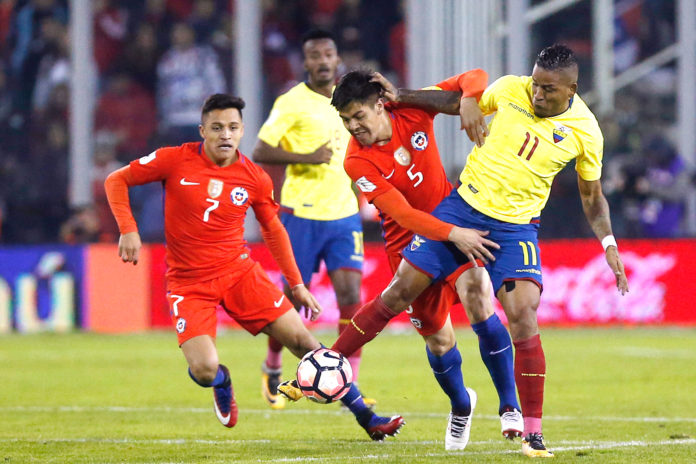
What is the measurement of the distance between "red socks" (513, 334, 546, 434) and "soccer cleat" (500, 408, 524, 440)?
1.73 ft

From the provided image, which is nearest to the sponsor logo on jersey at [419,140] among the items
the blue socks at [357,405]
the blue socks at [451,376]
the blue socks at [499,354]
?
the blue socks at [499,354]

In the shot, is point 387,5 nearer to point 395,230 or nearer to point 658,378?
point 658,378

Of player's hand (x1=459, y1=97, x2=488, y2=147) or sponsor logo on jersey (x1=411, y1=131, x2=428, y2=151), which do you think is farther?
sponsor logo on jersey (x1=411, y1=131, x2=428, y2=151)

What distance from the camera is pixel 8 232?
17953mm

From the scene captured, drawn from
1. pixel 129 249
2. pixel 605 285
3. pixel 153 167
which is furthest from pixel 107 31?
pixel 129 249

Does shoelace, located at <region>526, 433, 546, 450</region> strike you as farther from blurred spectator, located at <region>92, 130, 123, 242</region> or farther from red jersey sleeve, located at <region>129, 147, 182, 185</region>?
blurred spectator, located at <region>92, 130, 123, 242</region>

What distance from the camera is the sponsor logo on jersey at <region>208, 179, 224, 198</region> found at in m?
7.52

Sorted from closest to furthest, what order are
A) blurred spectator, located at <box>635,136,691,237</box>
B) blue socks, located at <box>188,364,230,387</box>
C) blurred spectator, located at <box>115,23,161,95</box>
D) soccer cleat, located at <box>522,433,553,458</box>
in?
soccer cleat, located at <box>522,433,553,458</box>
blue socks, located at <box>188,364,230,387</box>
blurred spectator, located at <box>635,136,691,237</box>
blurred spectator, located at <box>115,23,161,95</box>

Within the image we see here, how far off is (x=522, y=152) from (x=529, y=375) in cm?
117

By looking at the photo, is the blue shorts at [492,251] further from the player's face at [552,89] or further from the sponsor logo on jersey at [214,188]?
the sponsor logo on jersey at [214,188]

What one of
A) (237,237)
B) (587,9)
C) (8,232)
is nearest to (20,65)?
(8,232)

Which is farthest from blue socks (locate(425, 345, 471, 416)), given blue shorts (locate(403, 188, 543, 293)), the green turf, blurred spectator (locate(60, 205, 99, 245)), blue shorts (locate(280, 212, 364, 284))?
blurred spectator (locate(60, 205, 99, 245))

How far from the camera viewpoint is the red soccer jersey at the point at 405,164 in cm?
685

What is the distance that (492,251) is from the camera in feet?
21.7
